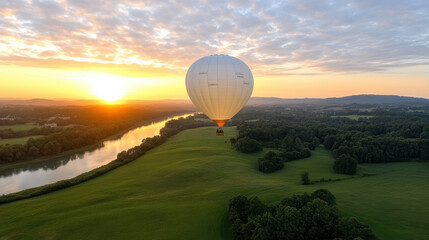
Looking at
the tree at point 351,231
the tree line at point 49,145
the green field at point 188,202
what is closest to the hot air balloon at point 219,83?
the green field at point 188,202

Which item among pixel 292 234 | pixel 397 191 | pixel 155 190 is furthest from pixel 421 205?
pixel 155 190

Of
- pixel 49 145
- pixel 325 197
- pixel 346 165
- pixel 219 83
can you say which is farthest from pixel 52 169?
pixel 346 165

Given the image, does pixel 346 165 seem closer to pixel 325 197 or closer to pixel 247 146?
pixel 325 197

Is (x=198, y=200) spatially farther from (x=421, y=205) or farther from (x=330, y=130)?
(x=330, y=130)

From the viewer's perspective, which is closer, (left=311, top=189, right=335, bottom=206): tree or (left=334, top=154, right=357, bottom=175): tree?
(left=311, top=189, right=335, bottom=206): tree

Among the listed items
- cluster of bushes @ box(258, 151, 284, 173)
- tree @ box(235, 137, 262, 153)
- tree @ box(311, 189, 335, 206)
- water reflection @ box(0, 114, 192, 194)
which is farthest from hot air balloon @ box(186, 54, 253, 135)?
water reflection @ box(0, 114, 192, 194)

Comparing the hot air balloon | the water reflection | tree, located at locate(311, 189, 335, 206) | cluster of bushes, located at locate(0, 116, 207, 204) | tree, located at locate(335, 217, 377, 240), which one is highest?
the hot air balloon

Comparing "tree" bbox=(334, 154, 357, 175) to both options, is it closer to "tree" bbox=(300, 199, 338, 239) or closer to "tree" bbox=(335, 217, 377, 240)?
"tree" bbox=(335, 217, 377, 240)

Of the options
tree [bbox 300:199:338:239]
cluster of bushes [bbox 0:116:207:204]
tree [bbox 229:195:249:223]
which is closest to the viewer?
tree [bbox 300:199:338:239]
